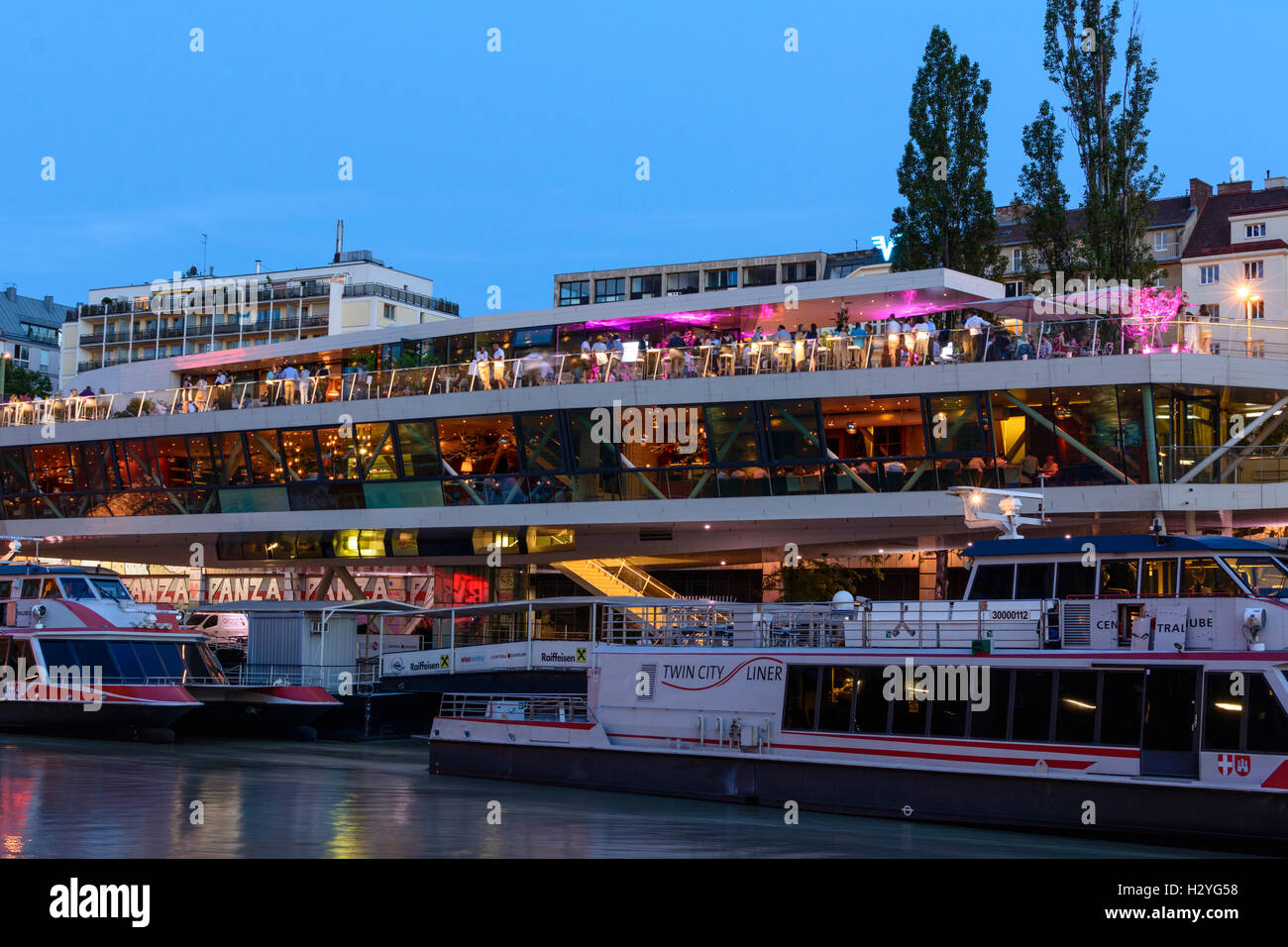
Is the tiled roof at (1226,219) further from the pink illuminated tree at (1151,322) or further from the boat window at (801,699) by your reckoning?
the boat window at (801,699)

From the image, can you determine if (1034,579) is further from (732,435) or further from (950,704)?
(732,435)

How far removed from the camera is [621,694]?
84.7 feet

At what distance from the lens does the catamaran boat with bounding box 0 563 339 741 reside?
114ft

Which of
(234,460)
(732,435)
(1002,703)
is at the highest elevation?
(732,435)

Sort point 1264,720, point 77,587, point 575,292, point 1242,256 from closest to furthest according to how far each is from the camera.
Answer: point 1264,720
point 77,587
point 1242,256
point 575,292

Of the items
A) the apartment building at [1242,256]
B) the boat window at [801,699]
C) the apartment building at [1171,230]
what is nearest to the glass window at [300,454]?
the boat window at [801,699]

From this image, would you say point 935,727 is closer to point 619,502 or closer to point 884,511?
point 884,511

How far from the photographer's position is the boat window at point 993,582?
23000 mm

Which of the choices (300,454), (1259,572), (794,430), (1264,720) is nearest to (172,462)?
(300,454)

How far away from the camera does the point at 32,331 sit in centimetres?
12900

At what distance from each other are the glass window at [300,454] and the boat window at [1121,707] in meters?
33.7

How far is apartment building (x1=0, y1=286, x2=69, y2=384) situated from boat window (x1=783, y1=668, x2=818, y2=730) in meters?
113

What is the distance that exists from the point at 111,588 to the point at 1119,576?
83.2ft

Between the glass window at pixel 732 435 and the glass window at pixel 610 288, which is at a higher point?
the glass window at pixel 610 288
